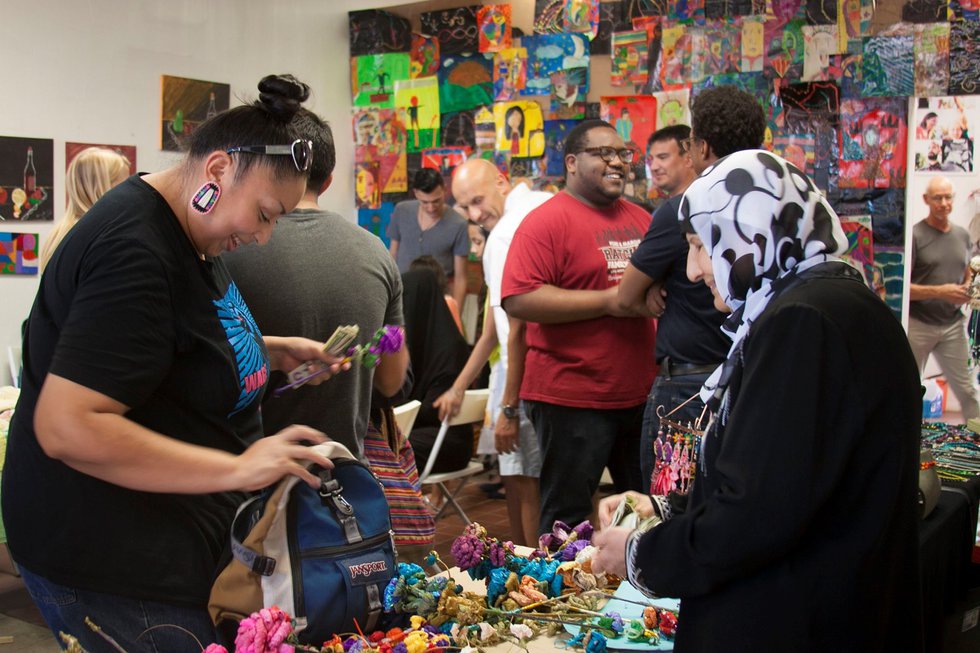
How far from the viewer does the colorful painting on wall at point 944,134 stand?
459 cm

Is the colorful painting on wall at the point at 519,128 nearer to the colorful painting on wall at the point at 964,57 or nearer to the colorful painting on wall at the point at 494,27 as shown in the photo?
the colorful painting on wall at the point at 494,27

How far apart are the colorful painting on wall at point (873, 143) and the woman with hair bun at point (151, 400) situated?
12.8 feet

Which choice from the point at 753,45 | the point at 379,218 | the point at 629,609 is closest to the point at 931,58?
the point at 753,45

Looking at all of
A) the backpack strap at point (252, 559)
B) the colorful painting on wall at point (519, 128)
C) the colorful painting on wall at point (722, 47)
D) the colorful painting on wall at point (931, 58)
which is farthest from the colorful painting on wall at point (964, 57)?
the backpack strap at point (252, 559)

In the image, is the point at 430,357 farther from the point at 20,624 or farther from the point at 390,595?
the point at 390,595

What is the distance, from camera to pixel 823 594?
1292mm

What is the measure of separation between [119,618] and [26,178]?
4204mm

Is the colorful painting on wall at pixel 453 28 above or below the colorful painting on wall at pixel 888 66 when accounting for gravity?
above

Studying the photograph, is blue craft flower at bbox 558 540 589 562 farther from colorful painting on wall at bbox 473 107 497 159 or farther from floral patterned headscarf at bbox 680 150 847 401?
colorful painting on wall at bbox 473 107 497 159

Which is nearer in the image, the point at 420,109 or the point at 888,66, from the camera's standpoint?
the point at 888,66

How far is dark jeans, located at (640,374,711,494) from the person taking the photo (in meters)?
2.84

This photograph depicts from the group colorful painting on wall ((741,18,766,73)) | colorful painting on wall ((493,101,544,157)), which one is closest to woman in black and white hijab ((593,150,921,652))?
colorful painting on wall ((741,18,766,73))

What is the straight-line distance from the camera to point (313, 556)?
1.60 meters

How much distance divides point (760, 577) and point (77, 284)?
1.05 meters
